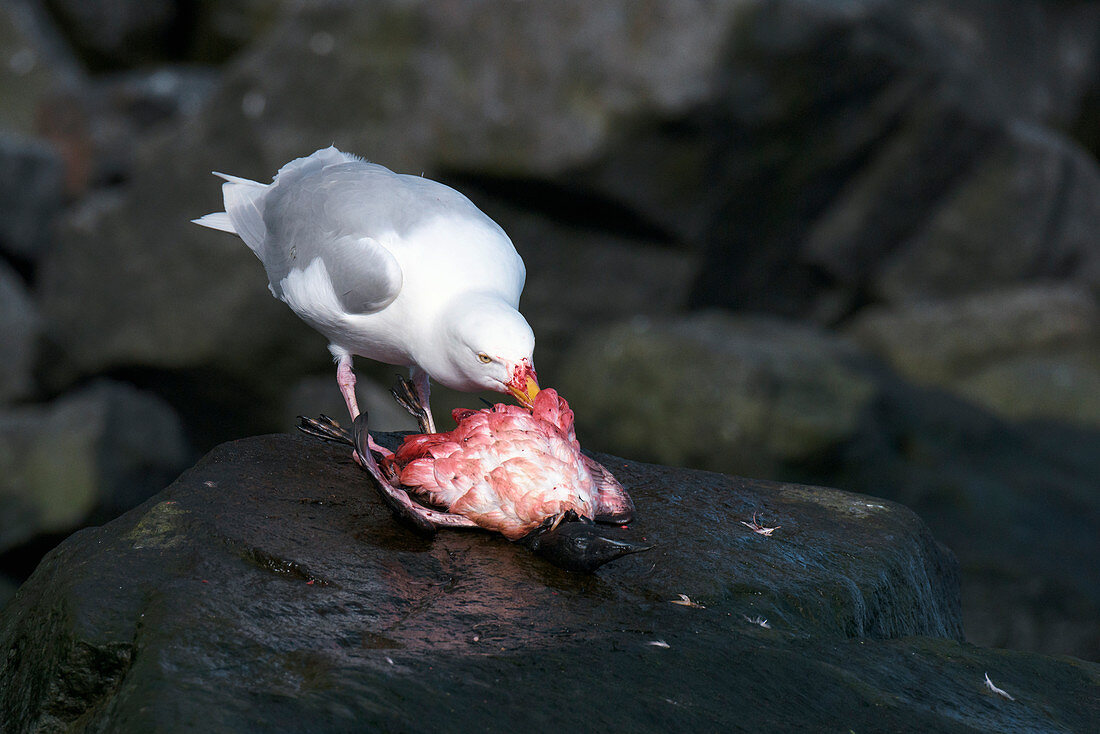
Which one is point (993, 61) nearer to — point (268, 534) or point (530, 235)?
point (530, 235)

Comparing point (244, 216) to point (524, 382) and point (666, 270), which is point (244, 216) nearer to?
point (524, 382)

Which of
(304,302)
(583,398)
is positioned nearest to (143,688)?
(304,302)

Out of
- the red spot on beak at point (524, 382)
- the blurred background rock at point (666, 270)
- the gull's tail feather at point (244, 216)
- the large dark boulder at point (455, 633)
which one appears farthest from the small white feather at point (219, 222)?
the blurred background rock at point (666, 270)

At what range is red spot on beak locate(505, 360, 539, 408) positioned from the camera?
346 centimetres

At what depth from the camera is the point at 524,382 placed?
3469mm

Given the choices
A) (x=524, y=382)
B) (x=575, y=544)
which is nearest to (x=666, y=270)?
(x=524, y=382)

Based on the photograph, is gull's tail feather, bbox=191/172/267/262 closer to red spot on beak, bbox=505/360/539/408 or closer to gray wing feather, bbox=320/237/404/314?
gray wing feather, bbox=320/237/404/314

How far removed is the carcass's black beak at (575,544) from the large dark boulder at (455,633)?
0.05 meters

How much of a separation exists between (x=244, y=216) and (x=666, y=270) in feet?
17.5

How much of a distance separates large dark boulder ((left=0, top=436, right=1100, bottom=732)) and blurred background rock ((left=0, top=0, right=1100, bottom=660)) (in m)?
4.15

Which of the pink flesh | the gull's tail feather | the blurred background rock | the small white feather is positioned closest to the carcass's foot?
the pink flesh

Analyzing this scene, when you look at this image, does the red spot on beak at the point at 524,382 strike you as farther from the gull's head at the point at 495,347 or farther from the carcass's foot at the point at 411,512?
the carcass's foot at the point at 411,512

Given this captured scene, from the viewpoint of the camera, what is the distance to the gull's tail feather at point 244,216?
477 centimetres

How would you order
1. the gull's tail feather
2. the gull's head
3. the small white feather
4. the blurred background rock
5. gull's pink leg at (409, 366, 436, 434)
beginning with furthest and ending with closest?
the blurred background rock, the small white feather, the gull's tail feather, gull's pink leg at (409, 366, 436, 434), the gull's head
